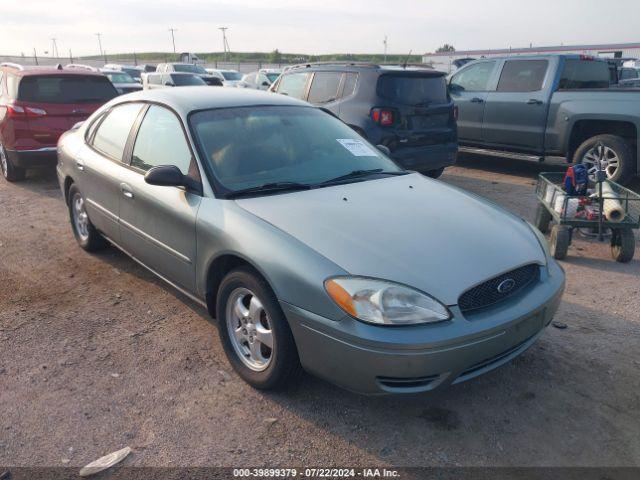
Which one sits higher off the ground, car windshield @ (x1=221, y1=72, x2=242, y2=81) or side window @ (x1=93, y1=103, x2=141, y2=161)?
car windshield @ (x1=221, y1=72, x2=242, y2=81)

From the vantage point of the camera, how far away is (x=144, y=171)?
3.93 metres

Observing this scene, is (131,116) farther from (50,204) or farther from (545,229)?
(545,229)

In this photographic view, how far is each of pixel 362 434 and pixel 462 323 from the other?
31.0 inches

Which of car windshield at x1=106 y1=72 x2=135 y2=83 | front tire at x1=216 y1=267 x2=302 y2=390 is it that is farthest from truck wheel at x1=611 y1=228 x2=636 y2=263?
car windshield at x1=106 y1=72 x2=135 y2=83

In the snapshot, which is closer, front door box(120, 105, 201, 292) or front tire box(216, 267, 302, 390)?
front tire box(216, 267, 302, 390)

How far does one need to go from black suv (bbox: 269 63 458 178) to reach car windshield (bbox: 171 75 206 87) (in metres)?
12.7

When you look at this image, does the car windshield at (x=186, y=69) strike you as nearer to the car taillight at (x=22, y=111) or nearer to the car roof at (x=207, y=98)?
the car taillight at (x=22, y=111)

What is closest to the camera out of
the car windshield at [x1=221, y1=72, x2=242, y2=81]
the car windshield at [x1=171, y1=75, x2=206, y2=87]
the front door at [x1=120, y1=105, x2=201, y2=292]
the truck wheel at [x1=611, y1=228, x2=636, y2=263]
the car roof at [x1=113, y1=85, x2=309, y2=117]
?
the front door at [x1=120, y1=105, x2=201, y2=292]

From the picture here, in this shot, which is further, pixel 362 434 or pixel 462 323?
pixel 362 434

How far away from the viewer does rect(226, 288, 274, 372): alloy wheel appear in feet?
9.77

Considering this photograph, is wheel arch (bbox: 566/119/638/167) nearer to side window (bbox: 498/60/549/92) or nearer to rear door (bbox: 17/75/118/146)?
side window (bbox: 498/60/549/92)

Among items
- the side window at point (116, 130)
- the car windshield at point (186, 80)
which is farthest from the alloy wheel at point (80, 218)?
the car windshield at point (186, 80)

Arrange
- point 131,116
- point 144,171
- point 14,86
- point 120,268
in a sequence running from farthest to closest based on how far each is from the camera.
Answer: point 14,86, point 120,268, point 131,116, point 144,171

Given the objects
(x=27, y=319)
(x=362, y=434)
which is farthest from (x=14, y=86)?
(x=362, y=434)
